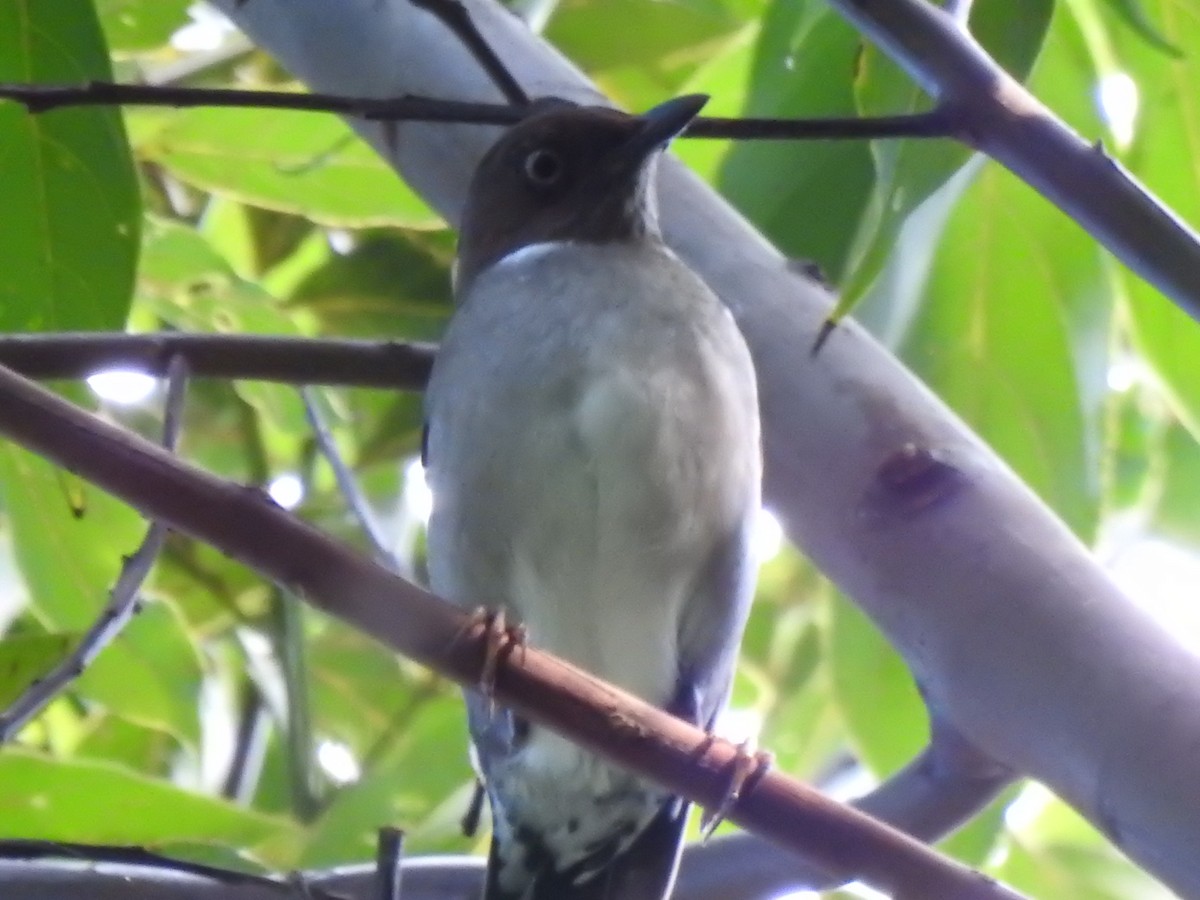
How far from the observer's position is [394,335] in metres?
3.20

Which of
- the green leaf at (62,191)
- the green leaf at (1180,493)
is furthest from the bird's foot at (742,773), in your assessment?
the green leaf at (1180,493)

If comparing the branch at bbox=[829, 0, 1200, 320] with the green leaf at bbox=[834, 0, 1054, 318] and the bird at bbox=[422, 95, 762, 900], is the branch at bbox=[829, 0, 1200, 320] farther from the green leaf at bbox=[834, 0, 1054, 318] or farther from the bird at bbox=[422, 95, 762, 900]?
the bird at bbox=[422, 95, 762, 900]

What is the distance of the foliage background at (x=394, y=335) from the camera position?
5.87ft

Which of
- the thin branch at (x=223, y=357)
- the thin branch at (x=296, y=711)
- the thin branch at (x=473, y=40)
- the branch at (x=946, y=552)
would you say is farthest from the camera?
the thin branch at (x=296, y=711)

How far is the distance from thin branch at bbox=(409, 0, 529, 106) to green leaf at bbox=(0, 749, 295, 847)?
1.02 meters

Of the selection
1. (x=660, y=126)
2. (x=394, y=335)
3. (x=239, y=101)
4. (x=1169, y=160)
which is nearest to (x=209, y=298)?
A: (x=394, y=335)

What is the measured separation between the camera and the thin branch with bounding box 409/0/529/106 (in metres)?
1.64

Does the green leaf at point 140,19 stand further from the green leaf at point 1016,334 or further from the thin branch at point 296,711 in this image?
the green leaf at point 1016,334

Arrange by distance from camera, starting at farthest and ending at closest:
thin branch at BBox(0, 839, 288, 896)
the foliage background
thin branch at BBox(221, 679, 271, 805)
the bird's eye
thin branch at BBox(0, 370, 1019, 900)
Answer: thin branch at BBox(221, 679, 271, 805), the bird's eye, the foliage background, thin branch at BBox(0, 839, 288, 896), thin branch at BBox(0, 370, 1019, 900)

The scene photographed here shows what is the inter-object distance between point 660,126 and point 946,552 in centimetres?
73

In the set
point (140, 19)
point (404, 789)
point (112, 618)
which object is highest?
point (140, 19)

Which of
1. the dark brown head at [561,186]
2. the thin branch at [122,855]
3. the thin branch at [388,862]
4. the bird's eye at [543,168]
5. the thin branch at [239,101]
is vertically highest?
the bird's eye at [543,168]

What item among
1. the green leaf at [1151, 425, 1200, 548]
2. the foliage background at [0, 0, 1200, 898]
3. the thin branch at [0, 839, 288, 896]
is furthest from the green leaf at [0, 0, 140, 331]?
the green leaf at [1151, 425, 1200, 548]

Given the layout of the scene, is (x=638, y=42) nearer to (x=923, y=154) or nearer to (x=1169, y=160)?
(x=1169, y=160)
